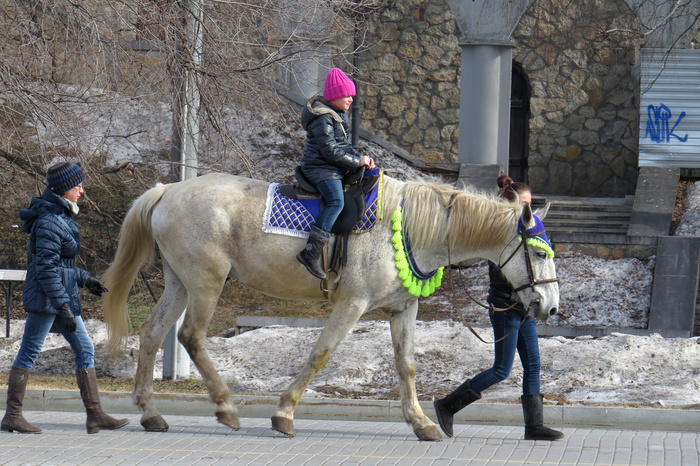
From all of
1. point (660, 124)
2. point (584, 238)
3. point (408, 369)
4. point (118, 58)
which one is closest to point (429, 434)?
point (408, 369)

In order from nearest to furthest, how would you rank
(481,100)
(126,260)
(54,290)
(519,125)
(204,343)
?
1. (54,290)
2. (204,343)
3. (126,260)
4. (481,100)
5. (519,125)

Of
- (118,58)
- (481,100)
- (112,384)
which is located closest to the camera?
(112,384)

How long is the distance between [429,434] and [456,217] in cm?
159

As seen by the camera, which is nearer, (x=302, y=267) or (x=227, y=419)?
(x=227, y=419)

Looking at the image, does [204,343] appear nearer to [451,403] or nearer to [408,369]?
[408,369]

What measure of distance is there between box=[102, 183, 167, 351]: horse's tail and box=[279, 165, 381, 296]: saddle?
1.31 metres

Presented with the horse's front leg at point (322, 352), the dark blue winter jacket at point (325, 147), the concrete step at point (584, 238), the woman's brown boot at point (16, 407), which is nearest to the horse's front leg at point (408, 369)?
the horse's front leg at point (322, 352)

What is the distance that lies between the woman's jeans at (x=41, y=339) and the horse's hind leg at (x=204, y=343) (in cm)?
73

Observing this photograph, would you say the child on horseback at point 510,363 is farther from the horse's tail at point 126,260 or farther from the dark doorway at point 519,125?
the dark doorway at point 519,125

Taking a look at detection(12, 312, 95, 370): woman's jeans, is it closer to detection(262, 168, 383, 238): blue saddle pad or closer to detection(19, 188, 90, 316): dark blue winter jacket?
detection(19, 188, 90, 316): dark blue winter jacket

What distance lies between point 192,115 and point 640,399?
17.0ft

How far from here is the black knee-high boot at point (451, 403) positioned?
7137 mm

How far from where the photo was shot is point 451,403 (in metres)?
7.14

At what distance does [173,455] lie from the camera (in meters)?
6.36
